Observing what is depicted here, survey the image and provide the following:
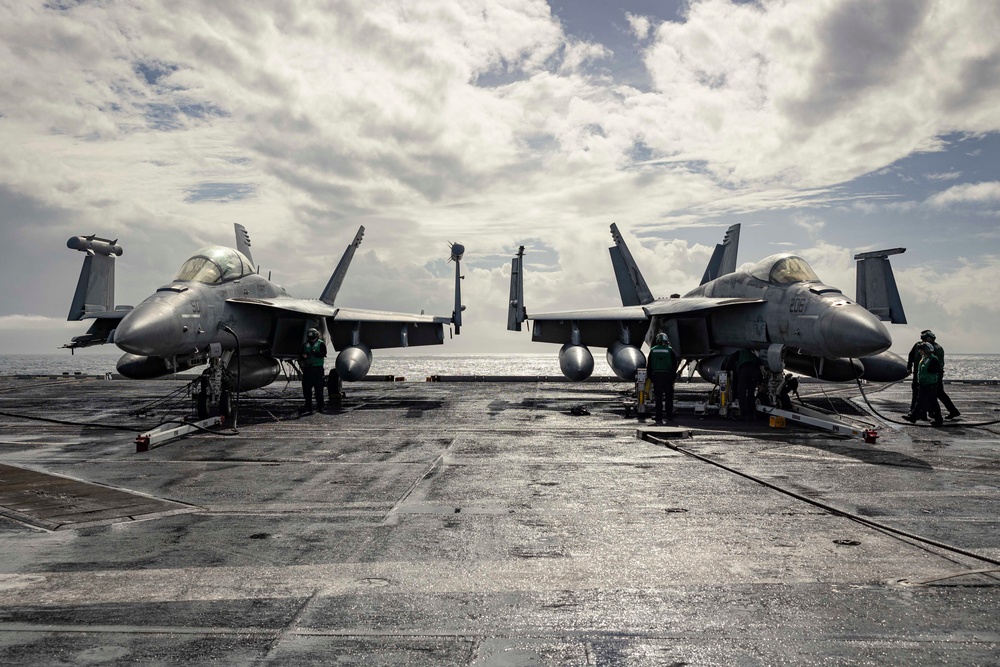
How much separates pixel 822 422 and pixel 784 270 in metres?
3.80

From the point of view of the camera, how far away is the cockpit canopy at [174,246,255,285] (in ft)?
50.3

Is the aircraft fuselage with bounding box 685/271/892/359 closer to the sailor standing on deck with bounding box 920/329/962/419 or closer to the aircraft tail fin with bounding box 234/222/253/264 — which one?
the sailor standing on deck with bounding box 920/329/962/419

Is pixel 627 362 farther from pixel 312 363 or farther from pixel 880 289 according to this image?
pixel 880 289

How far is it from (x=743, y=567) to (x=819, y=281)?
11267 mm

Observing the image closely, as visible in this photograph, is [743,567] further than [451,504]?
No

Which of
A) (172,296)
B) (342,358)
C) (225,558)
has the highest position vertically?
(172,296)

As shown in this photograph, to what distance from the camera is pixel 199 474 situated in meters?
9.22

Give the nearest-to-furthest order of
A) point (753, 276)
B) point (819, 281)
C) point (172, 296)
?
point (172, 296), point (819, 281), point (753, 276)

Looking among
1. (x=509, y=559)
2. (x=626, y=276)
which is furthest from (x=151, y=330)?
(x=626, y=276)

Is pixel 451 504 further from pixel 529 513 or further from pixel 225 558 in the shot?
pixel 225 558

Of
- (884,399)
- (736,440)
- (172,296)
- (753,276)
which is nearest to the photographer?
(736,440)

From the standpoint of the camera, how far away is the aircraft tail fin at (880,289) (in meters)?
21.1

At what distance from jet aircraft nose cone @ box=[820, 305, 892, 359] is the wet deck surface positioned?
1846mm

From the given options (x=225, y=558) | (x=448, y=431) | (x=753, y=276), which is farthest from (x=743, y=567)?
(x=753, y=276)
